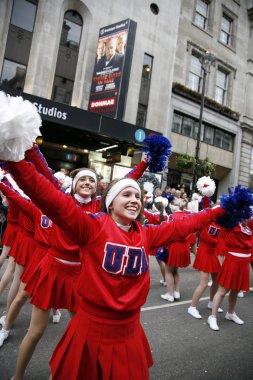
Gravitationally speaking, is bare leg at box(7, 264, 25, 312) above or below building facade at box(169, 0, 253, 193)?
below

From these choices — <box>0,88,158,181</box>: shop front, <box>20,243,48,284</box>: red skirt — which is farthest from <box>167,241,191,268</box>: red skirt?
<box>0,88,158,181</box>: shop front

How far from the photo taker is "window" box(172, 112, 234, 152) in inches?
725

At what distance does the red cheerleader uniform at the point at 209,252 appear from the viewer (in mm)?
4941

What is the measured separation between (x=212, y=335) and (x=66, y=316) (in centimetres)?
209

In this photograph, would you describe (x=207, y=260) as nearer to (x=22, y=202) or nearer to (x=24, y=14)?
(x=22, y=202)

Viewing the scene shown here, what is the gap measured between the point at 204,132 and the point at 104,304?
1943cm

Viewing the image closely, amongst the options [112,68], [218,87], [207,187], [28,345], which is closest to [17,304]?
[28,345]

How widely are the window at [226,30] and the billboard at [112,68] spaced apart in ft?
35.9

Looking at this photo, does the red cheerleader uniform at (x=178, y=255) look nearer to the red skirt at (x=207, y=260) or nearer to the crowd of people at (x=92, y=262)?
the red skirt at (x=207, y=260)

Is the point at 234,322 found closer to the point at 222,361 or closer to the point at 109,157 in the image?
the point at 222,361

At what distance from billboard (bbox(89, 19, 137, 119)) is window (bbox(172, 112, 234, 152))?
5.88 meters

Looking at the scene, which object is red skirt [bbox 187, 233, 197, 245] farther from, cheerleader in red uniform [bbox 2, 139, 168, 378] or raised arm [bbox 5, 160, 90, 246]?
raised arm [bbox 5, 160, 90, 246]

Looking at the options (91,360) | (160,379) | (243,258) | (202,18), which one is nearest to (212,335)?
(243,258)

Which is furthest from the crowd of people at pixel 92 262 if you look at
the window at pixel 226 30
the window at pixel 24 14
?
the window at pixel 226 30
